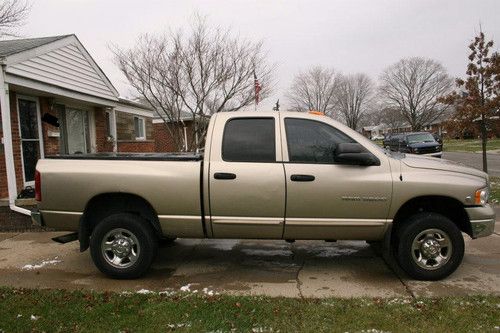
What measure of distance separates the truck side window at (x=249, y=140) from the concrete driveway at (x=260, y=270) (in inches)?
57.3

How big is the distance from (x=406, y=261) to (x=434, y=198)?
796 millimetres

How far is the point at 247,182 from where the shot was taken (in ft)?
15.3

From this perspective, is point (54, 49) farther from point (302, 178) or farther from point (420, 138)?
point (420, 138)

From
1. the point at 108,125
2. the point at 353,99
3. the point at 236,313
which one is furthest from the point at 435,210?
the point at 353,99

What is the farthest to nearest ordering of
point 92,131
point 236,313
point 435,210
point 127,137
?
point 127,137 < point 92,131 < point 435,210 < point 236,313

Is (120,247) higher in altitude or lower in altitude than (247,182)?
lower

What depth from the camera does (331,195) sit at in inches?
182

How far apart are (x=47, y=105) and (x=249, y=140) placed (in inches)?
285

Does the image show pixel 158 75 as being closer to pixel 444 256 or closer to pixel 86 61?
pixel 86 61

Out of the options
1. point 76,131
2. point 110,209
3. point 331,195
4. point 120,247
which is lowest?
point 120,247

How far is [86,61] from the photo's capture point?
38.9ft

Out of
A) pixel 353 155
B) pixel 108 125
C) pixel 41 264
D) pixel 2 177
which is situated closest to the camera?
pixel 353 155

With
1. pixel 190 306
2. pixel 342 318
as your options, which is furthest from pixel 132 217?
pixel 342 318

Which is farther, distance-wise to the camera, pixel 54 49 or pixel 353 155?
pixel 54 49
